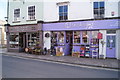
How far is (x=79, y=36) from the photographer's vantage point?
51.2ft

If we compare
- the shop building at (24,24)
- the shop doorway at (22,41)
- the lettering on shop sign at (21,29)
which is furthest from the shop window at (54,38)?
the shop doorway at (22,41)

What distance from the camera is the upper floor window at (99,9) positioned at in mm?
14633

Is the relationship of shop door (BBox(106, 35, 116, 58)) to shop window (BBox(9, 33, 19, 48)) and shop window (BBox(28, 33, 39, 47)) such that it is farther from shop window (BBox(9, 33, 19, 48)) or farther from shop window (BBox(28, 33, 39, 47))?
shop window (BBox(9, 33, 19, 48))

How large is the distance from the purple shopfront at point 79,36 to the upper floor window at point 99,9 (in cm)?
88

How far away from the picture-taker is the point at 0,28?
1369 inches

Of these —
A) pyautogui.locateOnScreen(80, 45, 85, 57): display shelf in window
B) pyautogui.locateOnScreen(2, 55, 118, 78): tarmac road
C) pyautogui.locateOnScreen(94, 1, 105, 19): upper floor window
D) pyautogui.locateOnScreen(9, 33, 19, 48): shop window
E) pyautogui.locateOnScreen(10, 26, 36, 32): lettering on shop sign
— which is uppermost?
pyautogui.locateOnScreen(94, 1, 105, 19): upper floor window

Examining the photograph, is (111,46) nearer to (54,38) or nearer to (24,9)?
(54,38)

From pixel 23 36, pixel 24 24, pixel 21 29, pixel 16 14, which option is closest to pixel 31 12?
pixel 24 24

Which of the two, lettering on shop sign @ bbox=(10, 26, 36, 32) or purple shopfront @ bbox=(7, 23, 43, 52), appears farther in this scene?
lettering on shop sign @ bbox=(10, 26, 36, 32)

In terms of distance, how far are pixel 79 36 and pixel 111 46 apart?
363 centimetres

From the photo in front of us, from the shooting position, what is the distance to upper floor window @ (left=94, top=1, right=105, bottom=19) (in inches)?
576

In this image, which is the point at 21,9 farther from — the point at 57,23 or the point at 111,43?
the point at 111,43

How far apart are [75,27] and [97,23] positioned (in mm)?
2493

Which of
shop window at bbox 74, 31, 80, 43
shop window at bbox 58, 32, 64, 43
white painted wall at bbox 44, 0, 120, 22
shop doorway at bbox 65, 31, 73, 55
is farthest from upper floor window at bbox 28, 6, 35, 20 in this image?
shop window at bbox 74, 31, 80, 43
